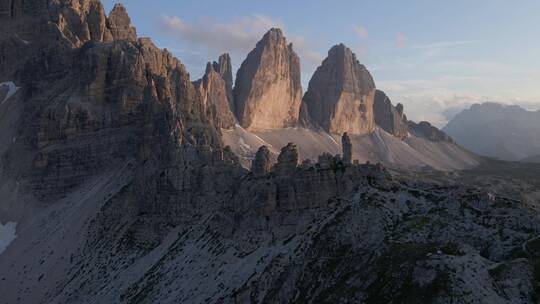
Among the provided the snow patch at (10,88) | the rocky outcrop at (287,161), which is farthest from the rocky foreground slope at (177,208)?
the snow patch at (10,88)

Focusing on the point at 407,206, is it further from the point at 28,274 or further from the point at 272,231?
the point at 28,274

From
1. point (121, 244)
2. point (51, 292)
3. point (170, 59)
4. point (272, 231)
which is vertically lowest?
point (51, 292)

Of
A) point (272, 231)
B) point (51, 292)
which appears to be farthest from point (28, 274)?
point (272, 231)

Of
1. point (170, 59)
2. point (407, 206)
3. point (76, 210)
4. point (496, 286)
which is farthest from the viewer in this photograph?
point (170, 59)

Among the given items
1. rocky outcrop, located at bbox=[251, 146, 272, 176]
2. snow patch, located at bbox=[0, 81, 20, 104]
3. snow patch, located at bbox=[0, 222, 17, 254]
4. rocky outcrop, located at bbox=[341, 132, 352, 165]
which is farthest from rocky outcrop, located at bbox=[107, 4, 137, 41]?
rocky outcrop, located at bbox=[341, 132, 352, 165]

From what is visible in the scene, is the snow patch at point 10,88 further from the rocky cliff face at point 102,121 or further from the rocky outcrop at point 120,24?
the rocky outcrop at point 120,24

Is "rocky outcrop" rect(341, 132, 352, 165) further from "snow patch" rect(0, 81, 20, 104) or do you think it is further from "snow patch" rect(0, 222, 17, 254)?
"snow patch" rect(0, 81, 20, 104)

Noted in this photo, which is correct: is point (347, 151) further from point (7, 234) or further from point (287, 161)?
point (7, 234)

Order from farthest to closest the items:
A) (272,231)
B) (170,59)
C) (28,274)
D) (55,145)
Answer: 1. (170,59)
2. (55,145)
3. (28,274)
4. (272,231)
